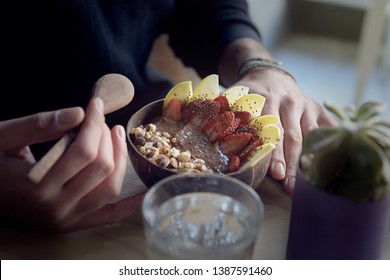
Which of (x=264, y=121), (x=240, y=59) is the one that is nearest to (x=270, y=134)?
(x=264, y=121)

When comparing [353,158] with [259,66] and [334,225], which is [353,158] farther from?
[259,66]

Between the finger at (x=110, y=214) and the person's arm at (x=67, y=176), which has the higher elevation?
the person's arm at (x=67, y=176)

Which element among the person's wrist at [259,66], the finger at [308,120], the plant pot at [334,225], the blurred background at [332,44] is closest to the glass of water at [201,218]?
the plant pot at [334,225]

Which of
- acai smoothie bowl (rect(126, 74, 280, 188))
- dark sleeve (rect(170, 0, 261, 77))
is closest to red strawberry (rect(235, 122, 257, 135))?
acai smoothie bowl (rect(126, 74, 280, 188))

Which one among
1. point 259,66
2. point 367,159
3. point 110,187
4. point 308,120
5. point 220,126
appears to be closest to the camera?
point 367,159

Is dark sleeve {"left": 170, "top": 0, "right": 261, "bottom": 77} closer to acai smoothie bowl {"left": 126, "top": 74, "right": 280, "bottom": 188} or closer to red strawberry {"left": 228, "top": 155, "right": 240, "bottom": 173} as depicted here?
acai smoothie bowl {"left": 126, "top": 74, "right": 280, "bottom": 188}

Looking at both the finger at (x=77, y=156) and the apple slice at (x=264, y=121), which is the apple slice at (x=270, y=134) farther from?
the finger at (x=77, y=156)
